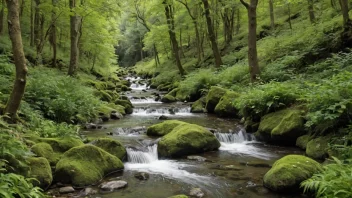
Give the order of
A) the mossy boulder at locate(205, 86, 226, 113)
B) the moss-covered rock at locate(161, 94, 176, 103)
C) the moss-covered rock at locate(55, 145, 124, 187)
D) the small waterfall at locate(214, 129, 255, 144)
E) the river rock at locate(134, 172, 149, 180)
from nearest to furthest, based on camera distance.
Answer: the moss-covered rock at locate(55, 145, 124, 187) < the river rock at locate(134, 172, 149, 180) < the small waterfall at locate(214, 129, 255, 144) < the mossy boulder at locate(205, 86, 226, 113) < the moss-covered rock at locate(161, 94, 176, 103)

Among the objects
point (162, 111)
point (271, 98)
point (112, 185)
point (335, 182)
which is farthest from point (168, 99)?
point (335, 182)

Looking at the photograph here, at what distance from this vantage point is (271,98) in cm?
1068

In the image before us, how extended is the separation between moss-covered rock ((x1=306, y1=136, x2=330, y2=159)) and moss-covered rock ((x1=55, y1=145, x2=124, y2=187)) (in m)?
5.18

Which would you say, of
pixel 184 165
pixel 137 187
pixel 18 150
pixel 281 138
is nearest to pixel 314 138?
pixel 281 138

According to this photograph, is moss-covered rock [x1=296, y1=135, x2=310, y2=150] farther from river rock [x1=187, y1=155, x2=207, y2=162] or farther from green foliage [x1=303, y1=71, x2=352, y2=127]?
river rock [x1=187, y1=155, x2=207, y2=162]

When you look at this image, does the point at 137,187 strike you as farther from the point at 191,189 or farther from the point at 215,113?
the point at 215,113

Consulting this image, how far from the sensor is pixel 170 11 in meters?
26.9

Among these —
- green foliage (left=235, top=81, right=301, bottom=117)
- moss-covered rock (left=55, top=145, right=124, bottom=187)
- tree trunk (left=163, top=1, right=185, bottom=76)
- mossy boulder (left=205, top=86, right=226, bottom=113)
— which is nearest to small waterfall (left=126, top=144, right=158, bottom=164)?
moss-covered rock (left=55, top=145, right=124, bottom=187)

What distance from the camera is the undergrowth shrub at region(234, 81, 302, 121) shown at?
34.3 feet

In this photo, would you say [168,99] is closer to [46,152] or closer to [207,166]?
[207,166]

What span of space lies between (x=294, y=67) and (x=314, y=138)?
252 inches

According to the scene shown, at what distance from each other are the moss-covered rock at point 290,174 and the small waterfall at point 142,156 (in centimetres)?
364

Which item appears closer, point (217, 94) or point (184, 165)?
point (184, 165)

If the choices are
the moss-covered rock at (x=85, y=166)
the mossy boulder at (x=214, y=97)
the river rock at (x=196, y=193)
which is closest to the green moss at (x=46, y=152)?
the moss-covered rock at (x=85, y=166)
